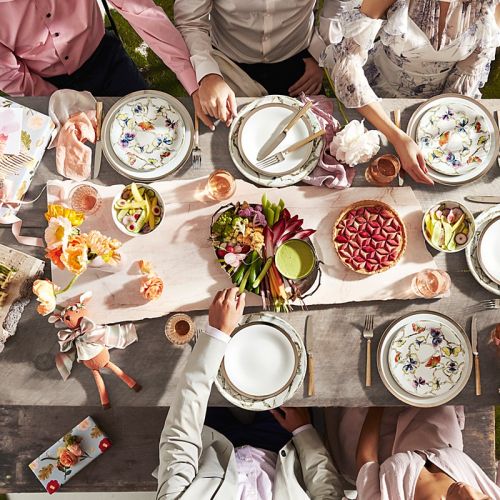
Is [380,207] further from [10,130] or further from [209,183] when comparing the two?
[10,130]

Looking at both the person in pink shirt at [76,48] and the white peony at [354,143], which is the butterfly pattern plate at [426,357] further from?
the person in pink shirt at [76,48]

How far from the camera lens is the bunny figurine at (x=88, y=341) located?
5.46ft

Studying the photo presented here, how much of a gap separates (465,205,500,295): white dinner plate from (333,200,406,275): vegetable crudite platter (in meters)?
0.23

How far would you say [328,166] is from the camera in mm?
1796

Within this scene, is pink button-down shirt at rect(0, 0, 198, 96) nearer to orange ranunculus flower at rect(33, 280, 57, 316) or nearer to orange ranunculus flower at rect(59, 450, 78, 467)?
orange ranunculus flower at rect(33, 280, 57, 316)

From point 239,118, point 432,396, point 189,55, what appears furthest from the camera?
point 189,55

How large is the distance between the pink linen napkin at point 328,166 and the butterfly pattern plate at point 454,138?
27 cm

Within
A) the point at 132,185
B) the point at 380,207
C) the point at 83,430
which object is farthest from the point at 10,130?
the point at 380,207

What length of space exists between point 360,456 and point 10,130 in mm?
1625

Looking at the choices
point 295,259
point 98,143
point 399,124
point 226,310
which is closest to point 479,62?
point 399,124

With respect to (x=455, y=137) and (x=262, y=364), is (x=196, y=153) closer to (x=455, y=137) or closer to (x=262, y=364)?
A: (x=262, y=364)

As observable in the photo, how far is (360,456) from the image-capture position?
1.95 meters

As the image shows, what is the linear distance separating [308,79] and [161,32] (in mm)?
679

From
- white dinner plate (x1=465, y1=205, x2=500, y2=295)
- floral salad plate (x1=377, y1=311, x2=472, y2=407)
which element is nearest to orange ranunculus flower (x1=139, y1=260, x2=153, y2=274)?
floral salad plate (x1=377, y1=311, x2=472, y2=407)
